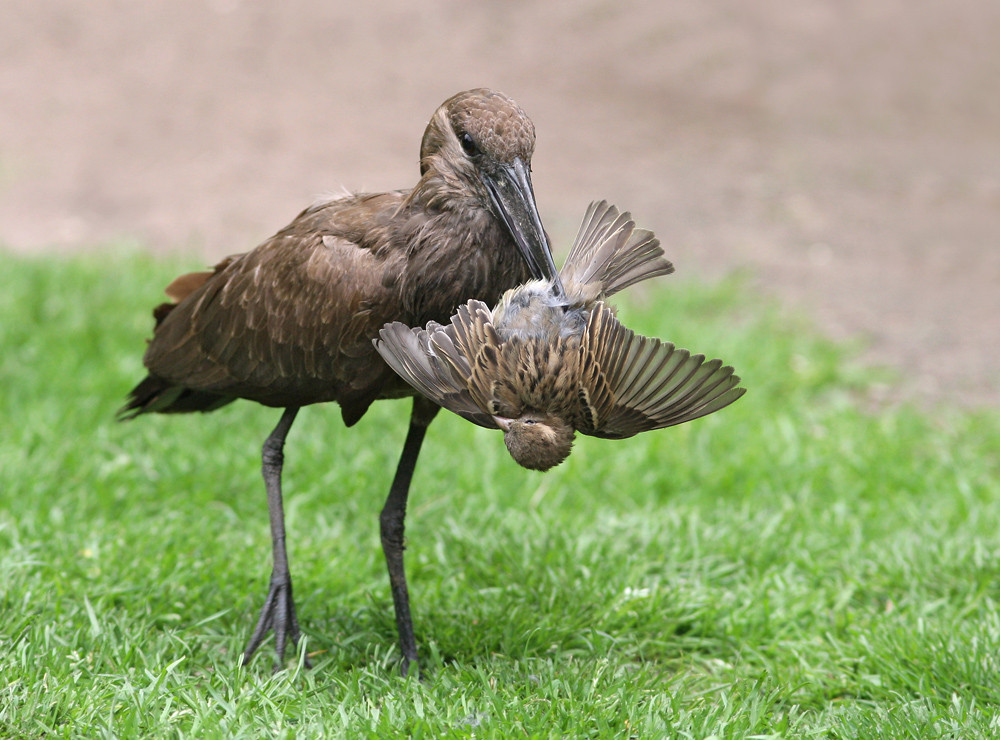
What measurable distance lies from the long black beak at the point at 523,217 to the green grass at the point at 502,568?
3.91 ft

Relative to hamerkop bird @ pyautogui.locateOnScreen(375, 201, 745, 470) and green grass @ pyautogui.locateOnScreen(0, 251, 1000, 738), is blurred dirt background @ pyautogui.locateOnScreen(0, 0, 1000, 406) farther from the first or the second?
hamerkop bird @ pyautogui.locateOnScreen(375, 201, 745, 470)

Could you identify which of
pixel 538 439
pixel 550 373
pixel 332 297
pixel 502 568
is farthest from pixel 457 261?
pixel 502 568

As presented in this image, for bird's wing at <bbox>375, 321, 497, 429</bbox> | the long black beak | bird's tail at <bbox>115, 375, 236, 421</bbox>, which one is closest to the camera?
bird's wing at <bbox>375, 321, 497, 429</bbox>

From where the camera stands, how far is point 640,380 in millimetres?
2551

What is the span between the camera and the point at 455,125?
119 inches

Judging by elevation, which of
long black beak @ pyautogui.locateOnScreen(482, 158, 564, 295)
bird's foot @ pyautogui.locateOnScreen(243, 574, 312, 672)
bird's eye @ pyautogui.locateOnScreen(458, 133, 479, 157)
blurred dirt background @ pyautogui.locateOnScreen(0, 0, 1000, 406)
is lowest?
bird's foot @ pyautogui.locateOnScreen(243, 574, 312, 672)

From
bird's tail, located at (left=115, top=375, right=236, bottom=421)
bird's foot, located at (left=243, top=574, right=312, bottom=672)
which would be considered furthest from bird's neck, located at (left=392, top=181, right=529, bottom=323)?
bird's tail, located at (left=115, top=375, right=236, bottom=421)

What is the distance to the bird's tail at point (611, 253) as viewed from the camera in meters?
2.94

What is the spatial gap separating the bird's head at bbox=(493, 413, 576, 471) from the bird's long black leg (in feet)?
2.66

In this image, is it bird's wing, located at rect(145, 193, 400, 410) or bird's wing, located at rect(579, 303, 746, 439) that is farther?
bird's wing, located at rect(145, 193, 400, 410)

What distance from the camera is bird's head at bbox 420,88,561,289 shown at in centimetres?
289

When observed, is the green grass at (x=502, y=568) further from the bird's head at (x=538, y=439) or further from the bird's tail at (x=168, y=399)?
the bird's head at (x=538, y=439)

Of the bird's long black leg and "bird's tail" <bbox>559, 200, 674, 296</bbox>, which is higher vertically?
"bird's tail" <bbox>559, 200, 674, 296</bbox>

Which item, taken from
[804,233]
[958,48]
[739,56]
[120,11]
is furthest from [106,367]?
[958,48]
